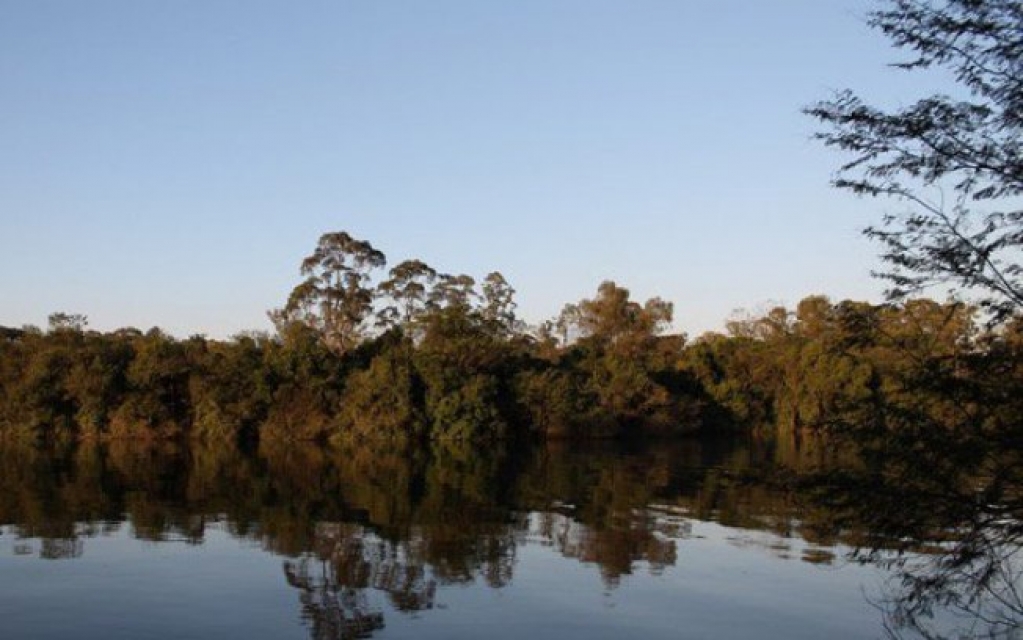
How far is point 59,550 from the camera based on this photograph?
1967cm

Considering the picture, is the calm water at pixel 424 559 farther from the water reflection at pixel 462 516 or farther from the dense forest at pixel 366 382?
the dense forest at pixel 366 382

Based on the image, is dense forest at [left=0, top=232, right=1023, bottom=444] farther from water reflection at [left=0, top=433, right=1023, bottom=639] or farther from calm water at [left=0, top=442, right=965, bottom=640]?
calm water at [left=0, top=442, right=965, bottom=640]

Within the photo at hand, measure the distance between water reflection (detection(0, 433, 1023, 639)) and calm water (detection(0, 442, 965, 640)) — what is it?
4.0 inches

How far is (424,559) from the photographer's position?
19.0 metres

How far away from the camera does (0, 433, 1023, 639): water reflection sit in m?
8.07

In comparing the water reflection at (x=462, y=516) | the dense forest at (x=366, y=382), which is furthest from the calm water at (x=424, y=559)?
the dense forest at (x=366, y=382)

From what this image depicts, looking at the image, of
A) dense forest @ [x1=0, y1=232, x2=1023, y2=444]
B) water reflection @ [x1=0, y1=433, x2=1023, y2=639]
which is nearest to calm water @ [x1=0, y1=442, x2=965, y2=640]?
water reflection @ [x1=0, y1=433, x2=1023, y2=639]

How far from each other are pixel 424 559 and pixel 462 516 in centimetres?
638

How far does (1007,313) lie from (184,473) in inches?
1320

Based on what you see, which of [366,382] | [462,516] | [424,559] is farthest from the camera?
[366,382]

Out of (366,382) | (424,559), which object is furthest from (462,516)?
(366,382)

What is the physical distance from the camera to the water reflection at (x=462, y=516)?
8.07 m

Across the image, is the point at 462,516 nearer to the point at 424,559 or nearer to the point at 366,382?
the point at 424,559

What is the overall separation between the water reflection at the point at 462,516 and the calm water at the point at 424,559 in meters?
0.10
